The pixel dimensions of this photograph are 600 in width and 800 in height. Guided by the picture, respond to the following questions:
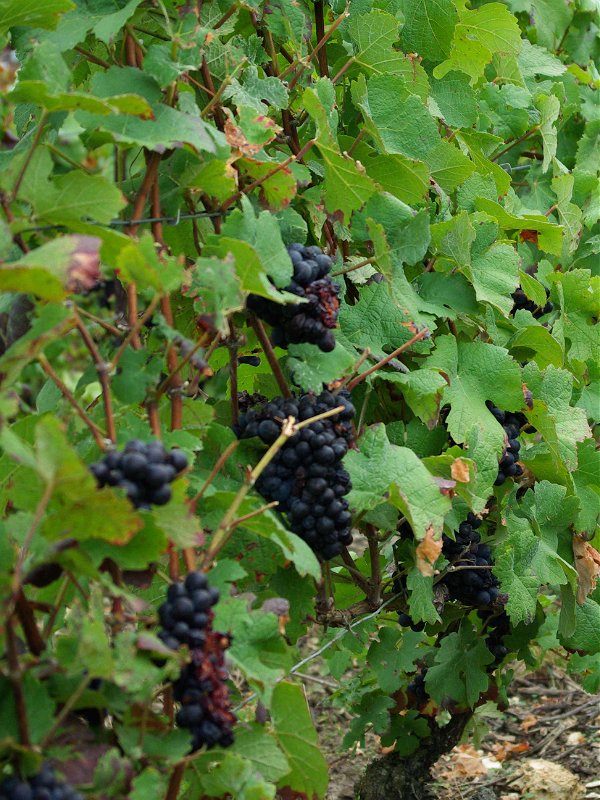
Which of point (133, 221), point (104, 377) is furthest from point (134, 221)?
point (104, 377)

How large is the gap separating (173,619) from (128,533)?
0.18m

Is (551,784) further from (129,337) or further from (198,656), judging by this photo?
(129,337)

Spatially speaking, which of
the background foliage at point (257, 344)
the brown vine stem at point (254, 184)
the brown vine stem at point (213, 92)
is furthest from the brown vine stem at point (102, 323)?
the brown vine stem at point (213, 92)

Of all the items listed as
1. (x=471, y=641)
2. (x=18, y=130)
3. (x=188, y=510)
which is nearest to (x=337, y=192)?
(x=18, y=130)

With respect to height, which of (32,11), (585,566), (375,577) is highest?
(32,11)

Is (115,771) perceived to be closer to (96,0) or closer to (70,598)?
(70,598)

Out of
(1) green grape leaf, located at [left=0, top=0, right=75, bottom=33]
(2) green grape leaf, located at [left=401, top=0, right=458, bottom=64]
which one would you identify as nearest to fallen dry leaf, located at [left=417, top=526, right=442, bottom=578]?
(1) green grape leaf, located at [left=0, top=0, right=75, bottom=33]

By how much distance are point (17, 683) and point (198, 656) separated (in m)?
0.24

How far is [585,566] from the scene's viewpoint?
8.34ft

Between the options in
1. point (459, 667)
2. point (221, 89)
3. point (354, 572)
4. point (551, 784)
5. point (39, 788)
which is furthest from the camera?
point (551, 784)

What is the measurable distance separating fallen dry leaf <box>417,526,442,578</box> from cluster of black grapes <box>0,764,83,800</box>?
2.77ft

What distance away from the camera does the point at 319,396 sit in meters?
1.84

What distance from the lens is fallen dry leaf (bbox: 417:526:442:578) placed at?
187 centimetres

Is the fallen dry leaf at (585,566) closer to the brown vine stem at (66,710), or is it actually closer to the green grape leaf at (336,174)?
the green grape leaf at (336,174)
